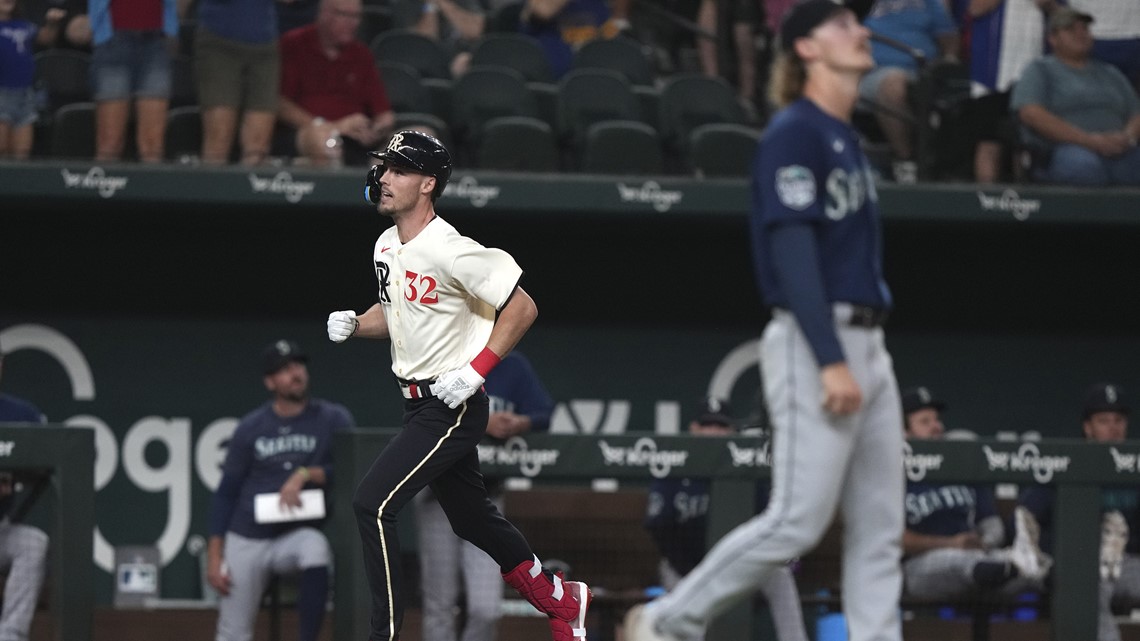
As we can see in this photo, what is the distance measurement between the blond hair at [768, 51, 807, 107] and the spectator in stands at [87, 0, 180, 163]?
15.1ft

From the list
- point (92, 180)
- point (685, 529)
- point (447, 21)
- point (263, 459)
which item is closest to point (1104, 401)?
point (685, 529)

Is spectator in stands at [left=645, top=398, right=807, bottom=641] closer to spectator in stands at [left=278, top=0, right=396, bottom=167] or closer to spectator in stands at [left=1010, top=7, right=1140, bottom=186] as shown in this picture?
spectator in stands at [left=278, top=0, right=396, bottom=167]

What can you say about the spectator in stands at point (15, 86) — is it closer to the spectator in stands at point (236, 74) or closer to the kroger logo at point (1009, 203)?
the spectator in stands at point (236, 74)

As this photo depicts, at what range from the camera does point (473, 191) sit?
7887mm

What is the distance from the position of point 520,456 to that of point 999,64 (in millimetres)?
4407

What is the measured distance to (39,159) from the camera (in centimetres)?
800

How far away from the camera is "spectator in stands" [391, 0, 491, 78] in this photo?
32.2ft

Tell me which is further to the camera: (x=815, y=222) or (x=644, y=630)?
(x=644, y=630)

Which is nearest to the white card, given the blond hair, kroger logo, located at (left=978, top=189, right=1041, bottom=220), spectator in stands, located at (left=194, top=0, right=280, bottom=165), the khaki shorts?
spectator in stands, located at (left=194, top=0, right=280, bottom=165)

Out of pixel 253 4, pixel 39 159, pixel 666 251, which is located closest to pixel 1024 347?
pixel 666 251

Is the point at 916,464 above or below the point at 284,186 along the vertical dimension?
below

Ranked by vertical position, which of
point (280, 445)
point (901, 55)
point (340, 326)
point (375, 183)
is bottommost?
point (280, 445)

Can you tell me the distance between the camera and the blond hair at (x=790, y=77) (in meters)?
4.02

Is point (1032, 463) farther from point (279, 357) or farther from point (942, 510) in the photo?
point (279, 357)
